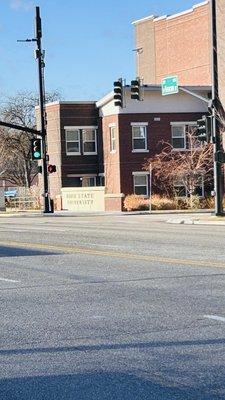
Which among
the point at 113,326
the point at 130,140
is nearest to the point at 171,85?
the point at 130,140

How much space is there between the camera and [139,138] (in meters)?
47.6

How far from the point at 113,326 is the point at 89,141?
1708 inches

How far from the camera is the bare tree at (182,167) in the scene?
45.9 metres

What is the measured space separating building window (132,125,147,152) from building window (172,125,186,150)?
2.14m

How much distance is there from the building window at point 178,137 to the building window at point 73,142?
7110mm

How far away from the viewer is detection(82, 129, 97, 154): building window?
5109 cm

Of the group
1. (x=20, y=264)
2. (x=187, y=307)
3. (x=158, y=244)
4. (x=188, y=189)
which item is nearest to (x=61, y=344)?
(x=187, y=307)

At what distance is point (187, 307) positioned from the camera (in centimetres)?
936

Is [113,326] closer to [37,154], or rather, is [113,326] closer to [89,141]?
[37,154]

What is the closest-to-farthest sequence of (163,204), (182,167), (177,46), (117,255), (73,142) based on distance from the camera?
(117,255), (163,204), (182,167), (73,142), (177,46)

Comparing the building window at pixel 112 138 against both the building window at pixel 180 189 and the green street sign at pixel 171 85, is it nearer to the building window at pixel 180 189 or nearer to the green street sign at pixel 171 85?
the building window at pixel 180 189

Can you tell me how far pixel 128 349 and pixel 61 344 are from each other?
2.45 feet

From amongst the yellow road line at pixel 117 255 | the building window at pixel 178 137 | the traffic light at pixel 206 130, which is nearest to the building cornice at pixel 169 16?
the building window at pixel 178 137

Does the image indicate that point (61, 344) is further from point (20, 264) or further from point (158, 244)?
point (158, 244)
